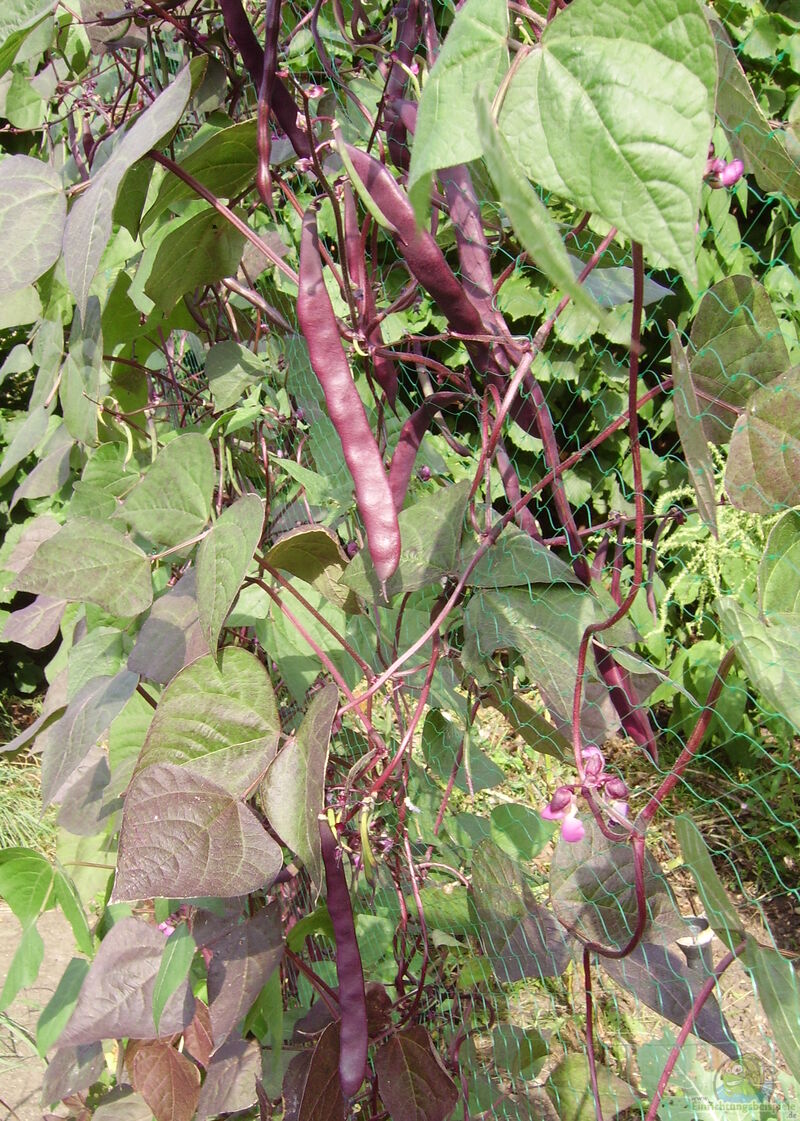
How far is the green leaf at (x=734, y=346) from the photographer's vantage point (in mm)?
583

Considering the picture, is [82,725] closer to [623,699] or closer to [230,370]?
[230,370]

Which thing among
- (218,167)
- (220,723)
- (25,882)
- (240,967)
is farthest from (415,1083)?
(218,167)

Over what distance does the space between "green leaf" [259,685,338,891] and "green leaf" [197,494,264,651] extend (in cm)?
10

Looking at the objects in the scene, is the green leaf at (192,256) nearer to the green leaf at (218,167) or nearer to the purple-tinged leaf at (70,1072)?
the green leaf at (218,167)

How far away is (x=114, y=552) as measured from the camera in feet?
2.74

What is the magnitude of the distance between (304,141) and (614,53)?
1.82 feet

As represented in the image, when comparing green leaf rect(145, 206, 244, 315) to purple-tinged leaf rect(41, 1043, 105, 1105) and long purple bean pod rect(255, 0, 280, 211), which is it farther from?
purple-tinged leaf rect(41, 1043, 105, 1105)

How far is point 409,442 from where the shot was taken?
77 centimetres

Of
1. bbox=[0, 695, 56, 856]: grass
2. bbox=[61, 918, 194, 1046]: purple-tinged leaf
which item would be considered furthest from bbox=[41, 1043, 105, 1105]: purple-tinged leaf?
bbox=[0, 695, 56, 856]: grass

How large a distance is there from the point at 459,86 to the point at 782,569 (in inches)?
11.3

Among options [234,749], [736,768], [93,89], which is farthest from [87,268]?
[736,768]

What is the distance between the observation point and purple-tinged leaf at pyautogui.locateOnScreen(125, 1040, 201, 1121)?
3.35 ft

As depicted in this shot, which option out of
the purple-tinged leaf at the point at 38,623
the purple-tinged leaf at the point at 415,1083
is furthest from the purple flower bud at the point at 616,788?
the purple-tinged leaf at the point at 38,623

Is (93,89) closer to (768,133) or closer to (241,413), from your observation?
(241,413)
